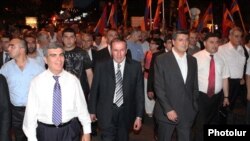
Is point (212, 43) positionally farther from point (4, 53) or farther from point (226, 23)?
point (226, 23)

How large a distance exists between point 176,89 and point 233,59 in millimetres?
3369

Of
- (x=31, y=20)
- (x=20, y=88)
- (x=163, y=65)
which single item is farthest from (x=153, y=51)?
(x=31, y=20)

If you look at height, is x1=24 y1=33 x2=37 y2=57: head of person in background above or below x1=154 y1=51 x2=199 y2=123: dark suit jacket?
above

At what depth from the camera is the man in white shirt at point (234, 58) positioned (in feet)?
32.8

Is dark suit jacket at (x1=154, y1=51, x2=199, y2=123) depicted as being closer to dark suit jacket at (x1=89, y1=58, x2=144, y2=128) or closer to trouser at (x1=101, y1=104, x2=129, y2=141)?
dark suit jacket at (x1=89, y1=58, x2=144, y2=128)

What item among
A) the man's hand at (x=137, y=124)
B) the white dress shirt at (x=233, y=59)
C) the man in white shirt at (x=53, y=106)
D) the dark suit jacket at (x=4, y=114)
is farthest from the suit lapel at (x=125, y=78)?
the white dress shirt at (x=233, y=59)

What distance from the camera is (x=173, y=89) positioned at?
7102 millimetres

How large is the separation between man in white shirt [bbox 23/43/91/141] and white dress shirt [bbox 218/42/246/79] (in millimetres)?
5173

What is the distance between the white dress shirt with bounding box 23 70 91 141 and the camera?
5324 mm

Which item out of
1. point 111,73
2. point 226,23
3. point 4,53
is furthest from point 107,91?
point 226,23

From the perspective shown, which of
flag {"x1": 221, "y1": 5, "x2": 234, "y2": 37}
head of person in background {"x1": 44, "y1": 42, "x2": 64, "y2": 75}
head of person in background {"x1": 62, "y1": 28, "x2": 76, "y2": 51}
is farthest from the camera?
flag {"x1": 221, "y1": 5, "x2": 234, "y2": 37}

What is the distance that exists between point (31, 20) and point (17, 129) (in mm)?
42958

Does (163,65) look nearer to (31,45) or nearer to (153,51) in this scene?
(31,45)

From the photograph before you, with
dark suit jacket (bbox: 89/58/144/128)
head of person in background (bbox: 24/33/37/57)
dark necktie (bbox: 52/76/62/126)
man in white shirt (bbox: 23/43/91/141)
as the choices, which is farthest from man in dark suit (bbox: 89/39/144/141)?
head of person in background (bbox: 24/33/37/57)
